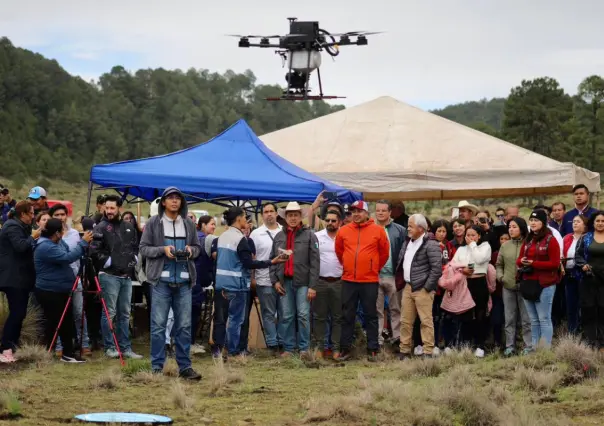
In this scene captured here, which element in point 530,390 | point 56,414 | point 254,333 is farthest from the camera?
point 254,333

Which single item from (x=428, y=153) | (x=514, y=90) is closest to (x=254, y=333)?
(x=428, y=153)

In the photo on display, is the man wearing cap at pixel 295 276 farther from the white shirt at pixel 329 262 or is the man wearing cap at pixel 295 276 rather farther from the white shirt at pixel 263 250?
the white shirt at pixel 329 262

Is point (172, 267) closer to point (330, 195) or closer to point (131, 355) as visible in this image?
point (131, 355)

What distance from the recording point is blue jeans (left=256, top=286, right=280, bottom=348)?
496 inches

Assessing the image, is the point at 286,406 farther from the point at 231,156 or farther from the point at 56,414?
the point at 231,156

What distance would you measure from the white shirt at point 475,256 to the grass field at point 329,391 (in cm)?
131

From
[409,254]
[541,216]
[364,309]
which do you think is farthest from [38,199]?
[541,216]

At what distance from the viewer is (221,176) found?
44.9ft

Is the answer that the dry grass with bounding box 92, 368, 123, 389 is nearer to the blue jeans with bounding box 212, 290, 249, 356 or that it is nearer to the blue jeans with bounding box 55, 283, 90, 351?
the blue jeans with bounding box 55, 283, 90, 351

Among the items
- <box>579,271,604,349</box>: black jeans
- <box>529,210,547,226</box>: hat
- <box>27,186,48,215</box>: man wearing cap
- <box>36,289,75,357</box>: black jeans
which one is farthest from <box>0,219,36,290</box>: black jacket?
<box>579,271,604,349</box>: black jeans

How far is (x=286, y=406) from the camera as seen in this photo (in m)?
8.98

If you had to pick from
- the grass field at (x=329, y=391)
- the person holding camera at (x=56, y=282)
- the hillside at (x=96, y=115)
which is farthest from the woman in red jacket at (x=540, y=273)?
the hillside at (x=96, y=115)

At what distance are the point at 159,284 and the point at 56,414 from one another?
7.14 feet

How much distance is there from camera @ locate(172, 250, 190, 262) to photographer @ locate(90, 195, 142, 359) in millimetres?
1850
